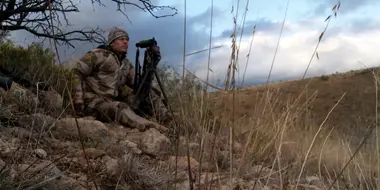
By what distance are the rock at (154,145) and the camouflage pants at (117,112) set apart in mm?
766

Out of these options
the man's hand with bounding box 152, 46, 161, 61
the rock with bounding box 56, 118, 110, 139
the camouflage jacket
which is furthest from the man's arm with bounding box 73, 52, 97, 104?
the rock with bounding box 56, 118, 110, 139

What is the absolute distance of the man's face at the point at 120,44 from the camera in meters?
5.91

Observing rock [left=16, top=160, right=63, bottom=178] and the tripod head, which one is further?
the tripod head

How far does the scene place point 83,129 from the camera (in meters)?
3.99

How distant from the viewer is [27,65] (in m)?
5.88

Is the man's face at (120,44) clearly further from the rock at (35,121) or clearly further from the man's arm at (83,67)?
the rock at (35,121)

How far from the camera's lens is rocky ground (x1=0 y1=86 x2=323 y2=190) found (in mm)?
2533

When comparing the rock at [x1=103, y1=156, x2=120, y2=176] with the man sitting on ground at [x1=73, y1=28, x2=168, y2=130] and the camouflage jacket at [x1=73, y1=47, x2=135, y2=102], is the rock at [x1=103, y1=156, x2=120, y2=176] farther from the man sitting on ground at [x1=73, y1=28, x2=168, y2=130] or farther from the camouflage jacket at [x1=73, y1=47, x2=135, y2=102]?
the camouflage jacket at [x1=73, y1=47, x2=135, y2=102]

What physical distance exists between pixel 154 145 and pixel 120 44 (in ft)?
7.24

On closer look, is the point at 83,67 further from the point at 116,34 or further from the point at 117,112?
the point at 117,112

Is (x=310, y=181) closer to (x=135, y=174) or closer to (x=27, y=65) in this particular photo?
(x=135, y=174)

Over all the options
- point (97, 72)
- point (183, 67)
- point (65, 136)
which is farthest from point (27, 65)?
point (183, 67)

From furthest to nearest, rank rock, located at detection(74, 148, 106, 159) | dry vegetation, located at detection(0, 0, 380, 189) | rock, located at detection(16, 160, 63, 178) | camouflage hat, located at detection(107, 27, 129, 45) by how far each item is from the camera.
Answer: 1. camouflage hat, located at detection(107, 27, 129, 45)
2. rock, located at detection(74, 148, 106, 159)
3. rock, located at detection(16, 160, 63, 178)
4. dry vegetation, located at detection(0, 0, 380, 189)

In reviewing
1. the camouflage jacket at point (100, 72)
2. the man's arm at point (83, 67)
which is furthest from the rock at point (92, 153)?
the camouflage jacket at point (100, 72)
